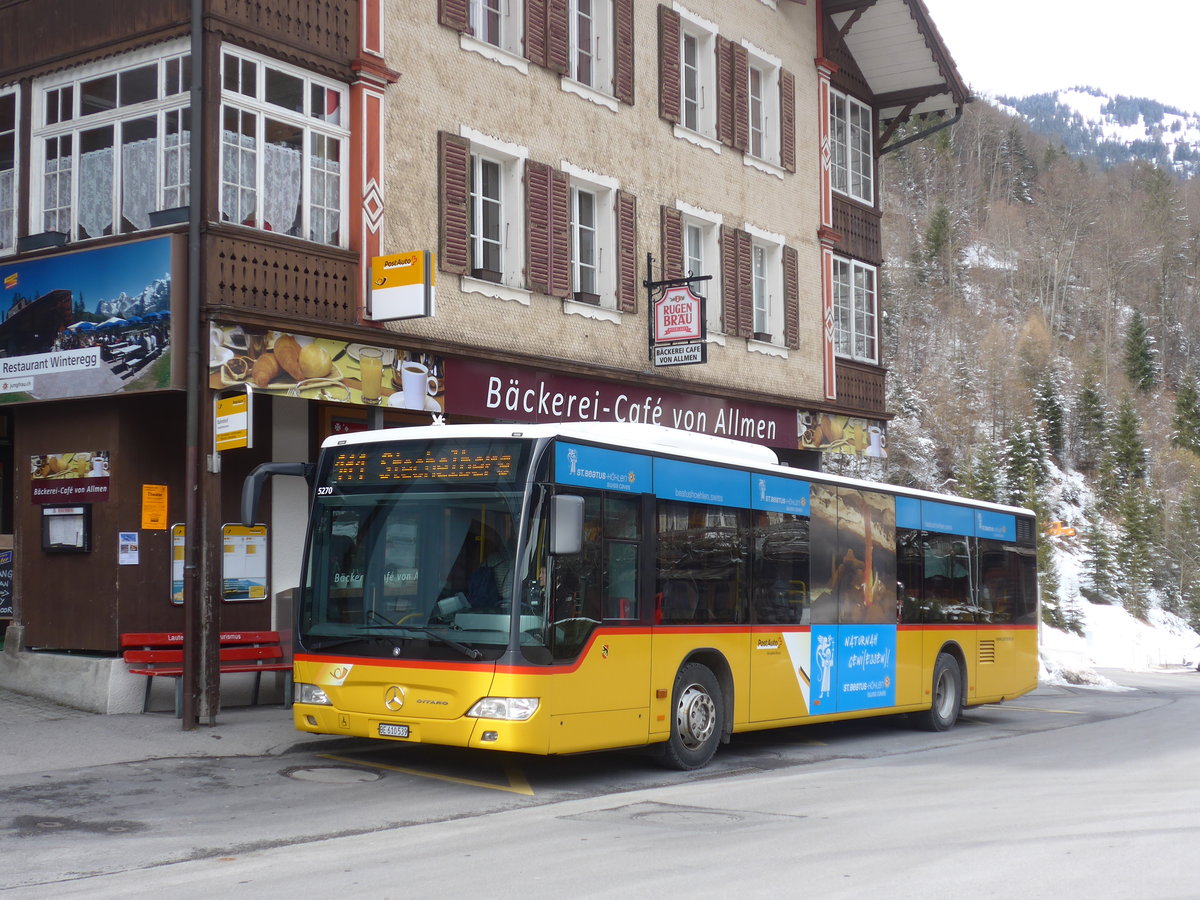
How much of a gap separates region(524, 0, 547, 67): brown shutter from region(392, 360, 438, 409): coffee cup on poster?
483 centimetres

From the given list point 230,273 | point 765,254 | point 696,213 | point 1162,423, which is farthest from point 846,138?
point 1162,423

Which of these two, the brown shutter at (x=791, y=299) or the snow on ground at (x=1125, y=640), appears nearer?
the brown shutter at (x=791, y=299)

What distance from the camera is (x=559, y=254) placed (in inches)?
768

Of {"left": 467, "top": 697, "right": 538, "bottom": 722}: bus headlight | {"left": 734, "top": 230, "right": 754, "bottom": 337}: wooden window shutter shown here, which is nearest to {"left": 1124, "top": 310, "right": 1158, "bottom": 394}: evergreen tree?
{"left": 734, "top": 230, "right": 754, "bottom": 337}: wooden window shutter

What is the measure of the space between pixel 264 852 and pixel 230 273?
294 inches

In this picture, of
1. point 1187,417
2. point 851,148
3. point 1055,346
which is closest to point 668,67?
point 851,148

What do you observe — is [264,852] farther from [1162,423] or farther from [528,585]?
[1162,423]

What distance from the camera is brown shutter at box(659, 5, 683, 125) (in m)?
21.7

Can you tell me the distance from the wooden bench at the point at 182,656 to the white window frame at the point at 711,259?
9.63m

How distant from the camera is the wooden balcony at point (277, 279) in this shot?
14.3 meters

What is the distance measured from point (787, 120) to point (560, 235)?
6926 mm

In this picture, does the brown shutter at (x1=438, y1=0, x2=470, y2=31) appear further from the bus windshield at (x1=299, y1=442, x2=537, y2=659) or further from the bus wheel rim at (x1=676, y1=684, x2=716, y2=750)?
the bus wheel rim at (x1=676, y1=684, x2=716, y2=750)

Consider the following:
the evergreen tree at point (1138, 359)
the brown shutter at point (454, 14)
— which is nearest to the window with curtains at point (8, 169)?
the brown shutter at point (454, 14)

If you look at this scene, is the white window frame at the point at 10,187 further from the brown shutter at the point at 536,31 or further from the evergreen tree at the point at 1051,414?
the evergreen tree at the point at 1051,414
